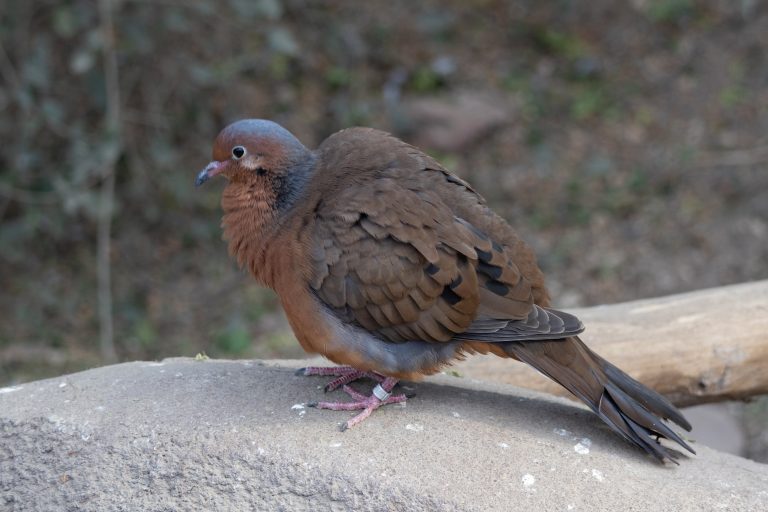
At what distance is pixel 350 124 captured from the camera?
9.02 m

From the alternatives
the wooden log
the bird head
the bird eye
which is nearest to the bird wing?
the bird head

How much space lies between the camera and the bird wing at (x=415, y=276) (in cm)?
371

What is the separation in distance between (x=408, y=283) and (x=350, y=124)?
5.50 m

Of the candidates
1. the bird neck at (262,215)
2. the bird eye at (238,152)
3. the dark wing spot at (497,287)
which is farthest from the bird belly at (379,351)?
the bird eye at (238,152)

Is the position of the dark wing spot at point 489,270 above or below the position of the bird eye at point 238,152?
below

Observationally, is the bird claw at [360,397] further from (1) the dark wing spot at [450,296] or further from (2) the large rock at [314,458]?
(1) the dark wing spot at [450,296]

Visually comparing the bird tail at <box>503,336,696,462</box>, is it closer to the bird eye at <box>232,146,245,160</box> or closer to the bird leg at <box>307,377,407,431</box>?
the bird leg at <box>307,377,407,431</box>

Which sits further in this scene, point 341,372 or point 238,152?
point 341,372

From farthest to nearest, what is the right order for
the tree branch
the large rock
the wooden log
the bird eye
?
1. the tree branch
2. the wooden log
3. the bird eye
4. the large rock

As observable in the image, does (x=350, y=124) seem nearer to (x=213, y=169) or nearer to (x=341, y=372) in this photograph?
(x=213, y=169)

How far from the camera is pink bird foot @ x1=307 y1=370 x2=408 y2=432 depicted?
12.6 feet

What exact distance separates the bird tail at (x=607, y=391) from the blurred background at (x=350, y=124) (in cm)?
270

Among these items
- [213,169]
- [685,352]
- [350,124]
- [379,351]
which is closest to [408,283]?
[379,351]

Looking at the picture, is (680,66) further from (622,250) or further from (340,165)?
(340,165)
